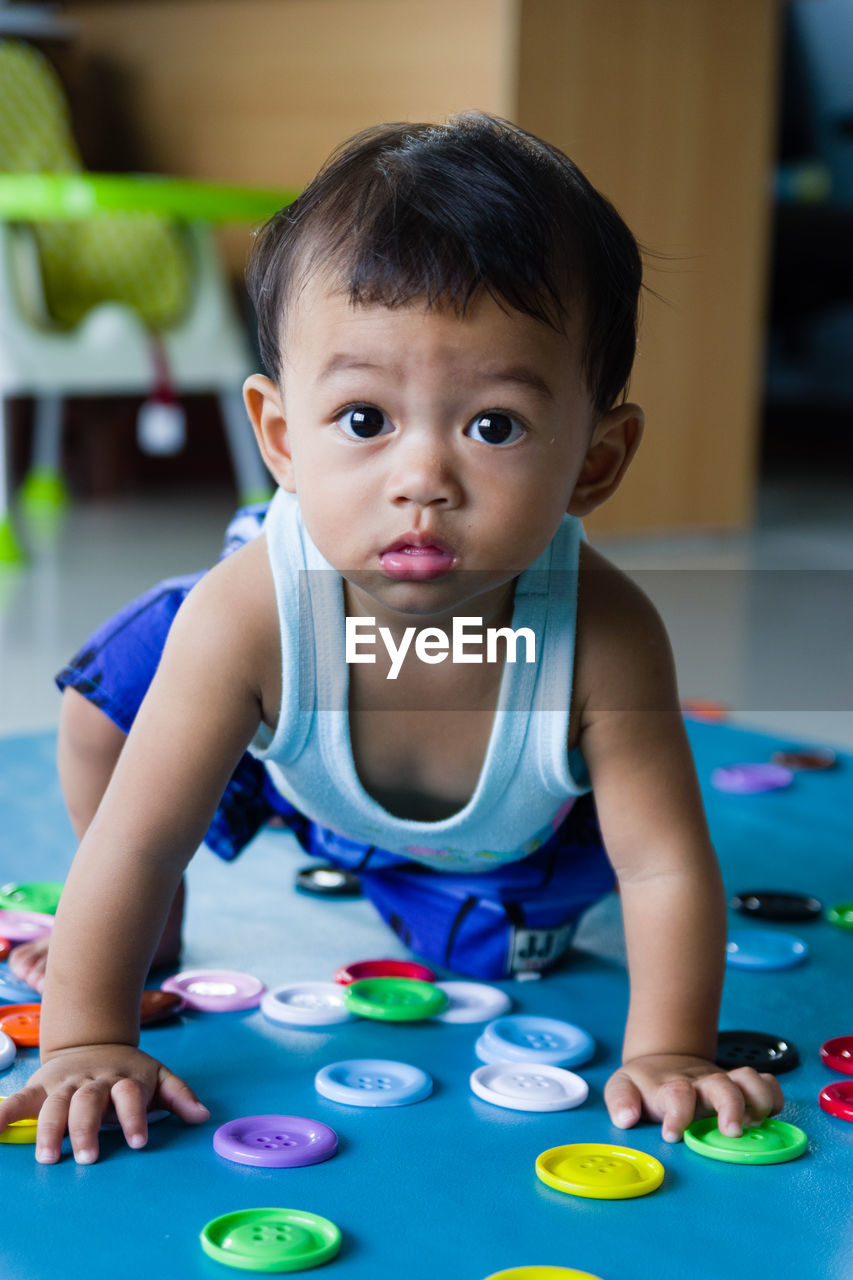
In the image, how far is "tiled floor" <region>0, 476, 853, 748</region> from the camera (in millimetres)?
1600

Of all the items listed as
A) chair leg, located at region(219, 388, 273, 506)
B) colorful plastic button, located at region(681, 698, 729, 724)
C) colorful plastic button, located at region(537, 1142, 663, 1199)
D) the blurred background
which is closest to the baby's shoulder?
colorful plastic button, located at region(537, 1142, 663, 1199)

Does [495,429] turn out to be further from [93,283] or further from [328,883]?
[93,283]

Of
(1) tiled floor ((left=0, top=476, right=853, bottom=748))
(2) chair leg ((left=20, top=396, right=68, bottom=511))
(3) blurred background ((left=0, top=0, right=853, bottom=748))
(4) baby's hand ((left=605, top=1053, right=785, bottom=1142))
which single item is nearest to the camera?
(4) baby's hand ((left=605, top=1053, right=785, bottom=1142))

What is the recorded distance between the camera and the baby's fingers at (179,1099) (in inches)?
25.3

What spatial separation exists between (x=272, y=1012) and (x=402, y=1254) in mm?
230

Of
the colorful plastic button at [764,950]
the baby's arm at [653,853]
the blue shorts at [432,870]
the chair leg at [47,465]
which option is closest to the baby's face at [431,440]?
the baby's arm at [653,853]

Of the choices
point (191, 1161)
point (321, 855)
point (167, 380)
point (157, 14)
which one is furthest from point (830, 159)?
point (191, 1161)

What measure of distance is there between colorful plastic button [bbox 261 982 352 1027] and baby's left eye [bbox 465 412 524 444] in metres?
0.33

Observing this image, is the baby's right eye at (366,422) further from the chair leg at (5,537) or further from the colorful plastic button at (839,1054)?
the chair leg at (5,537)

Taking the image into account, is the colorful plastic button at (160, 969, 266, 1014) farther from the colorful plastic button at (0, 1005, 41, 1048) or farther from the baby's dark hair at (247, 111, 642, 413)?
the baby's dark hair at (247, 111, 642, 413)

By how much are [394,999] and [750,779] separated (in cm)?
52

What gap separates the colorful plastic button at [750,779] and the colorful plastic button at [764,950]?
29cm

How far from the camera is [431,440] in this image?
592 mm

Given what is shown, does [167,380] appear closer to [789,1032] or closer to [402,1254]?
[789,1032]
